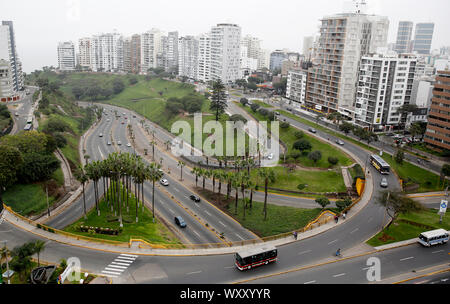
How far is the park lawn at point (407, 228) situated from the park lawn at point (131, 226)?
27.2m

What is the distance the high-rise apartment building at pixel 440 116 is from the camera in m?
85.6

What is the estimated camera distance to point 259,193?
229 ft

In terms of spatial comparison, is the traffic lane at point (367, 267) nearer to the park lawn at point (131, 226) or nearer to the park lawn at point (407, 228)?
the park lawn at point (407, 228)

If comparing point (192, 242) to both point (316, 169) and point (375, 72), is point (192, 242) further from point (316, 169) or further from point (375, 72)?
point (375, 72)

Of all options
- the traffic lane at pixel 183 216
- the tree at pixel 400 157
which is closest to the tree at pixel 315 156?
the tree at pixel 400 157

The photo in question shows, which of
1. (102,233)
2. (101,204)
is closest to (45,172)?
(101,204)

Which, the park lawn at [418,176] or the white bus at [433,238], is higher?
the white bus at [433,238]

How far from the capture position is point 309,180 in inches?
2933

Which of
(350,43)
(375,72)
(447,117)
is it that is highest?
(350,43)

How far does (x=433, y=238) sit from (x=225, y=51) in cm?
14358

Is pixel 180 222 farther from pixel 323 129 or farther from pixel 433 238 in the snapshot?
pixel 323 129

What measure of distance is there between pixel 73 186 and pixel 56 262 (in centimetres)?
3232

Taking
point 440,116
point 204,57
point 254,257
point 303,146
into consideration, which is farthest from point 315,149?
point 204,57

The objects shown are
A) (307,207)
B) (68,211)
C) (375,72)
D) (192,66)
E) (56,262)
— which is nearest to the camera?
(56,262)
